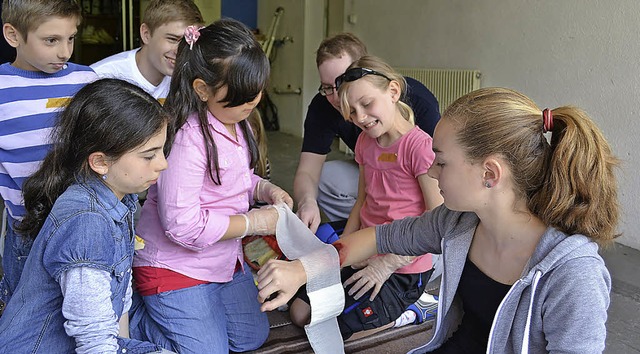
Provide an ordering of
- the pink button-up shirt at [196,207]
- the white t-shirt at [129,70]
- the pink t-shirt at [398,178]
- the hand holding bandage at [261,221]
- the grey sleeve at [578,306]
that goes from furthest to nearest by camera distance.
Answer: the white t-shirt at [129,70] → the pink t-shirt at [398,178] → the hand holding bandage at [261,221] → the pink button-up shirt at [196,207] → the grey sleeve at [578,306]

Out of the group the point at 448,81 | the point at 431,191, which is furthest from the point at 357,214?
the point at 448,81

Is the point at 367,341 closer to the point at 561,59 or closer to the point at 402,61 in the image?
the point at 561,59

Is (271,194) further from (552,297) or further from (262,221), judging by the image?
(552,297)

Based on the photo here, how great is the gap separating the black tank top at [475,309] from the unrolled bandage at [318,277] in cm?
33

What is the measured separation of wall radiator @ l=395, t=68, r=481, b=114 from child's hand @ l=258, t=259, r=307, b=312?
3.25 m

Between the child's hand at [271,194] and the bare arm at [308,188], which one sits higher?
the child's hand at [271,194]

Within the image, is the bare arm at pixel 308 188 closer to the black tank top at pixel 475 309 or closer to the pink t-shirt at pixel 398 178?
the pink t-shirt at pixel 398 178

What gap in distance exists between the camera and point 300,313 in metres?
2.28

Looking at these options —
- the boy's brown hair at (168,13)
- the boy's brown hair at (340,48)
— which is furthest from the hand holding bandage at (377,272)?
the boy's brown hair at (168,13)

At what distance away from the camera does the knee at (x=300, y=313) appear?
2.26 metres

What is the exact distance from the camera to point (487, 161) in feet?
4.18

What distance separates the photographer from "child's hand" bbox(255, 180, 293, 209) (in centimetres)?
199

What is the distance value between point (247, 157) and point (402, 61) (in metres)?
3.63

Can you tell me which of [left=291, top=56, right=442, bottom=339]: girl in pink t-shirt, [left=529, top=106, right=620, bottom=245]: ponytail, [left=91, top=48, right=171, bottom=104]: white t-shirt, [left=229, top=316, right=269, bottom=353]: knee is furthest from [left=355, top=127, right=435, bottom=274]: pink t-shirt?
[left=91, top=48, right=171, bottom=104]: white t-shirt
